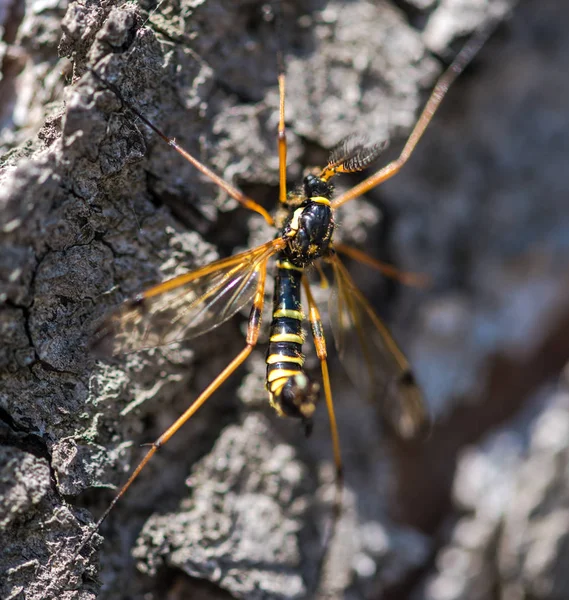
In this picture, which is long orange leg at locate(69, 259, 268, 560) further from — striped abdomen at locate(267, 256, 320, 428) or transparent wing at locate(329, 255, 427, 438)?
transparent wing at locate(329, 255, 427, 438)

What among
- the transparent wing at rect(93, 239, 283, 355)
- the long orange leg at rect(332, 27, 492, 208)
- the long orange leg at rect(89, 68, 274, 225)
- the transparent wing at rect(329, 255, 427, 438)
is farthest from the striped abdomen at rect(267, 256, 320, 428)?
the long orange leg at rect(332, 27, 492, 208)

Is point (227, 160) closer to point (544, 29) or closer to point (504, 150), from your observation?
point (504, 150)

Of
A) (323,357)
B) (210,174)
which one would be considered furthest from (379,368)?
(210,174)

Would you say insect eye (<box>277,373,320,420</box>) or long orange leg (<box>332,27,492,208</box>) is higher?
long orange leg (<box>332,27,492,208</box>)

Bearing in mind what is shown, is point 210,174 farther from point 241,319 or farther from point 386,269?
point 386,269

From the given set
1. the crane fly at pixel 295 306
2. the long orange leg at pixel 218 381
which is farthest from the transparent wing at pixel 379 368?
the long orange leg at pixel 218 381

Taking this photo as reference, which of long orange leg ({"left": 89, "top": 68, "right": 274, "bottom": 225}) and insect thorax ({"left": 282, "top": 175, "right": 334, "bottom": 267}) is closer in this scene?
long orange leg ({"left": 89, "top": 68, "right": 274, "bottom": 225})

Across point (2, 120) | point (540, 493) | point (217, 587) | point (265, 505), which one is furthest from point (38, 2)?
point (540, 493)
